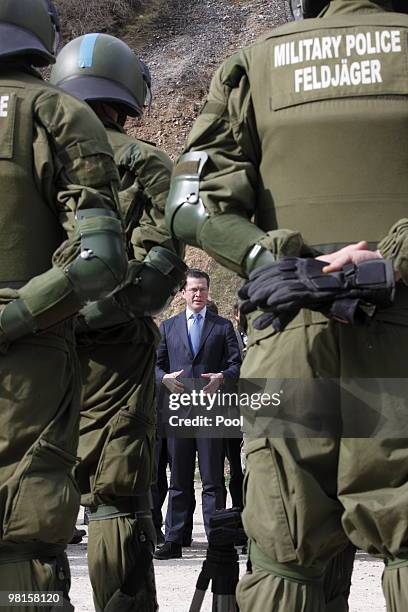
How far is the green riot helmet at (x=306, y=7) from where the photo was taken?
4.38 metres

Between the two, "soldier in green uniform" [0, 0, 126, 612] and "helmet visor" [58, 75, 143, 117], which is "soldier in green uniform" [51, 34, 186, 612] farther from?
"soldier in green uniform" [0, 0, 126, 612]

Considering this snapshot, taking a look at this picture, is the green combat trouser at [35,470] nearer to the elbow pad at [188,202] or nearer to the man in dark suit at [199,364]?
the elbow pad at [188,202]

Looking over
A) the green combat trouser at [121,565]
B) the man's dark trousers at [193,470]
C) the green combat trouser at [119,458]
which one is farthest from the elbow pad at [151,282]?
the man's dark trousers at [193,470]

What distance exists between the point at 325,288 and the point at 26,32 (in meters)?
1.57

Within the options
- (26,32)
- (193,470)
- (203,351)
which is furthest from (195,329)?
(26,32)

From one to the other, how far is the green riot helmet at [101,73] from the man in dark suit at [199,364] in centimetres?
427

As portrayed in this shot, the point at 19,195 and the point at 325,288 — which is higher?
the point at 19,195

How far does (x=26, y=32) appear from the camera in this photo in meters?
4.51

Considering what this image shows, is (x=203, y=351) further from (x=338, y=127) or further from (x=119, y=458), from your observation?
(x=338, y=127)

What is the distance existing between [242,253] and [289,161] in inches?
13.1

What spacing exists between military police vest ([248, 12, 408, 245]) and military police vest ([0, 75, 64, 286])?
0.78 metres

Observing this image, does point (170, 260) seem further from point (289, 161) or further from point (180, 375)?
point (180, 375)

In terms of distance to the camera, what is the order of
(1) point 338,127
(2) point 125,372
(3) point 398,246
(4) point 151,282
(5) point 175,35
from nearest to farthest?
(3) point 398,246
(1) point 338,127
(4) point 151,282
(2) point 125,372
(5) point 175,35

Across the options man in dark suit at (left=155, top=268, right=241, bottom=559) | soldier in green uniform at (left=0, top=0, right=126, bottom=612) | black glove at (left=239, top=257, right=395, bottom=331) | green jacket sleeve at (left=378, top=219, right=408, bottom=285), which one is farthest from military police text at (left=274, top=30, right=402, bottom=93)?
man in dark suit at (left=155, top=268, right=241, bottom=559)
